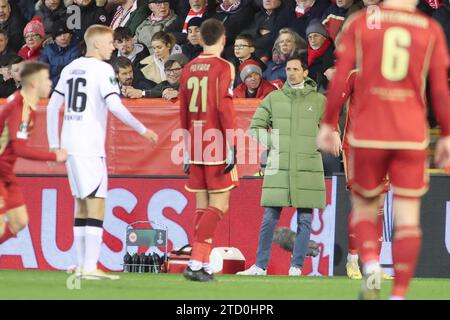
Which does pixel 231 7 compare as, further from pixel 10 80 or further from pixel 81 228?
pixel 81 228

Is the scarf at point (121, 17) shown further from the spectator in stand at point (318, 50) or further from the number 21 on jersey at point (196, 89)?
the number 21 on jersey at point (196, 89)

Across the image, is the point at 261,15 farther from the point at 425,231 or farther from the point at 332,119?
the point at 332,119

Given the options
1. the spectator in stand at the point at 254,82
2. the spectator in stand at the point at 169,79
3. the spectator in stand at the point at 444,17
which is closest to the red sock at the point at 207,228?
the spectator in stand at the point at 254,82

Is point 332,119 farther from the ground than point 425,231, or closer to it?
farther from the ground

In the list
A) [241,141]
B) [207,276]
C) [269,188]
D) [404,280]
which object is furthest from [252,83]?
[404,280]

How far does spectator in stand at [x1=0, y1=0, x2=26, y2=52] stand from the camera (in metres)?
19.7

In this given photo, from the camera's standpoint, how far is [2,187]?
37.6ft

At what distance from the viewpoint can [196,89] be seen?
1198 cm

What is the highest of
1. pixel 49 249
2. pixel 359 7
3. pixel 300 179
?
pixel 359 7

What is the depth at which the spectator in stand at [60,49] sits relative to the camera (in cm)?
1842

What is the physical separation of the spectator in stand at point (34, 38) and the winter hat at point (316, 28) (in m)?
4.69

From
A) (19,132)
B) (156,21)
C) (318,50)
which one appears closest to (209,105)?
(19,132)

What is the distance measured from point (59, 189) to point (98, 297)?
5.53 metres

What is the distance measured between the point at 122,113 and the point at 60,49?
25.1 ft
